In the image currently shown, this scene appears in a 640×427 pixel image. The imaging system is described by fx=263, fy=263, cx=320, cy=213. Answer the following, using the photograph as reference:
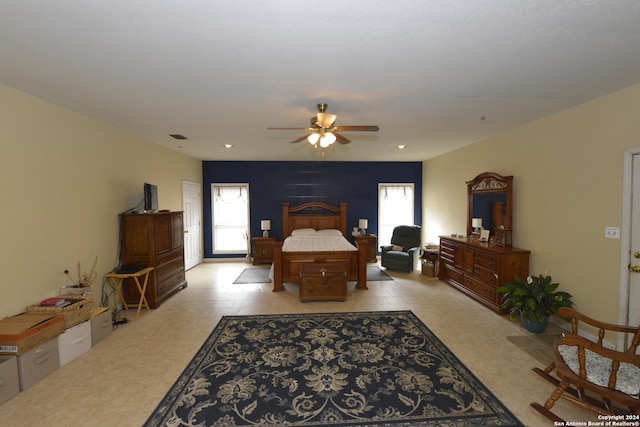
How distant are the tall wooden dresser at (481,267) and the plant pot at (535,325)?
1.58ft

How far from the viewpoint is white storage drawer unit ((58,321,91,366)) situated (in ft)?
8.47

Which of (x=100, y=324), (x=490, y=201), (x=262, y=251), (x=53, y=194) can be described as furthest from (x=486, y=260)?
(x=53, y=194)

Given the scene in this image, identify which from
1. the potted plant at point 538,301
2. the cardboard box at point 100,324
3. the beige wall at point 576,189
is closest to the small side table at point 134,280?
the cardboard box at point 100,324

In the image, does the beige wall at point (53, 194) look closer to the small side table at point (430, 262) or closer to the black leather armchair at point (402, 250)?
the black leather armchair at point (402, 250)

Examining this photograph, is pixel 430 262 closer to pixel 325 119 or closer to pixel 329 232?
pixel 329 232

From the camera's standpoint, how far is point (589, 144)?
2.93 metres

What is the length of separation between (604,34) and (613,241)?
2112 millimetres

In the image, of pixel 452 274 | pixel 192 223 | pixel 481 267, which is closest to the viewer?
pixel 481 267

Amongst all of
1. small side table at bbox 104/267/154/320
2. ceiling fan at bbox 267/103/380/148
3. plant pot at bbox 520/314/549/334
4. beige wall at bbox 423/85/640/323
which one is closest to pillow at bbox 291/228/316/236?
small side table at bbox 104/267/154/320

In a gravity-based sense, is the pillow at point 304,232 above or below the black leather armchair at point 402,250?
above

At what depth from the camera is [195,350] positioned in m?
2.86

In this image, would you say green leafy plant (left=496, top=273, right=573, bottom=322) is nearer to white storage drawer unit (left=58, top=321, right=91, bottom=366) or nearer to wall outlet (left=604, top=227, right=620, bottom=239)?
wall outlet (left=604, top=227, right=620, bottom=239)

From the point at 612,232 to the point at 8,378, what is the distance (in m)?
5.69

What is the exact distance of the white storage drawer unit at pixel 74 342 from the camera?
2.58 m
